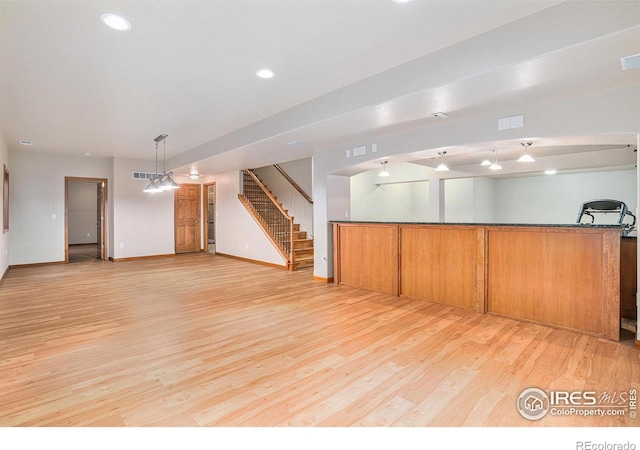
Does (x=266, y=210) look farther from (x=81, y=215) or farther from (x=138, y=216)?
(x=81, y=215)

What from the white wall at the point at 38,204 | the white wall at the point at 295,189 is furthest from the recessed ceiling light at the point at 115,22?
the white wall at the point at 38,204

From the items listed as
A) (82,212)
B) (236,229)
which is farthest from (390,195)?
(82,212)

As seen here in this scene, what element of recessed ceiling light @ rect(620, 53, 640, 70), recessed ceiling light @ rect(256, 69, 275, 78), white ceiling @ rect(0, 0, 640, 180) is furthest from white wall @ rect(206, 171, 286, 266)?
recessed ceiling light @ rect(620, 53, 640, 70)

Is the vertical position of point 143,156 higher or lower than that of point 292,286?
higher

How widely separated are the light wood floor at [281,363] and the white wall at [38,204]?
364 centimetres

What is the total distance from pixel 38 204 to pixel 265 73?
25.2 feet

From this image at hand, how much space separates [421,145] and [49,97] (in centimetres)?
482

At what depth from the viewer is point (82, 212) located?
12.5 metres

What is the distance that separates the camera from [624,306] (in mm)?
3971

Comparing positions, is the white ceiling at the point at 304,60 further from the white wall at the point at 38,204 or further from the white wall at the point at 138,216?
the white wall at the point at 138,216

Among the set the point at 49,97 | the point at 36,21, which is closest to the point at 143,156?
the point at 49,97

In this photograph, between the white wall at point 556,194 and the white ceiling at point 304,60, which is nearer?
the white ceiling at point 304,60

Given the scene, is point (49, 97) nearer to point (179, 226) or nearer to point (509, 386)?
point (509, 386)

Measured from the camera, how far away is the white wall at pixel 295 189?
30.5ft
